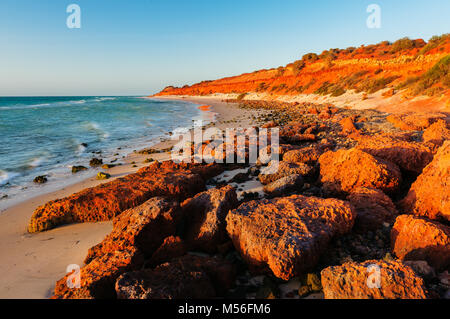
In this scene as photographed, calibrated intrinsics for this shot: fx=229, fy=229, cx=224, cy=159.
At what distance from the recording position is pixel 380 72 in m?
26.9

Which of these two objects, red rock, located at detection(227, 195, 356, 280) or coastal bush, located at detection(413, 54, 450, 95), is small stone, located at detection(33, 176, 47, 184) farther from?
coastal bush, located at detection(413, 54, 450, 95)

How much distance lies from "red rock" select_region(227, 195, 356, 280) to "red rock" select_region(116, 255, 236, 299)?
1.30 ft

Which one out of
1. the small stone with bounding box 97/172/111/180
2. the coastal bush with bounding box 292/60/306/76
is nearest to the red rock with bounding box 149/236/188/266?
the small stone with bounding box 97/172/111/180

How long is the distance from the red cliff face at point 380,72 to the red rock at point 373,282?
1550 cm

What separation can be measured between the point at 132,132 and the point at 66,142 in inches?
171

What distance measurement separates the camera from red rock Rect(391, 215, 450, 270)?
249cm

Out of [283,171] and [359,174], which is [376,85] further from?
[359,174]

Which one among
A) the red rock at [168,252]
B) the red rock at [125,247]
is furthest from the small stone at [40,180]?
the red rock at [168,252]

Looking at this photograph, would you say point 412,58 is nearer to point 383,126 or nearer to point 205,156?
point 383,126

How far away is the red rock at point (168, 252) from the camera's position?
10.0 feet

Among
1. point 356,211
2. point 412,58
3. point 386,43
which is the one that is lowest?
point 356,211
